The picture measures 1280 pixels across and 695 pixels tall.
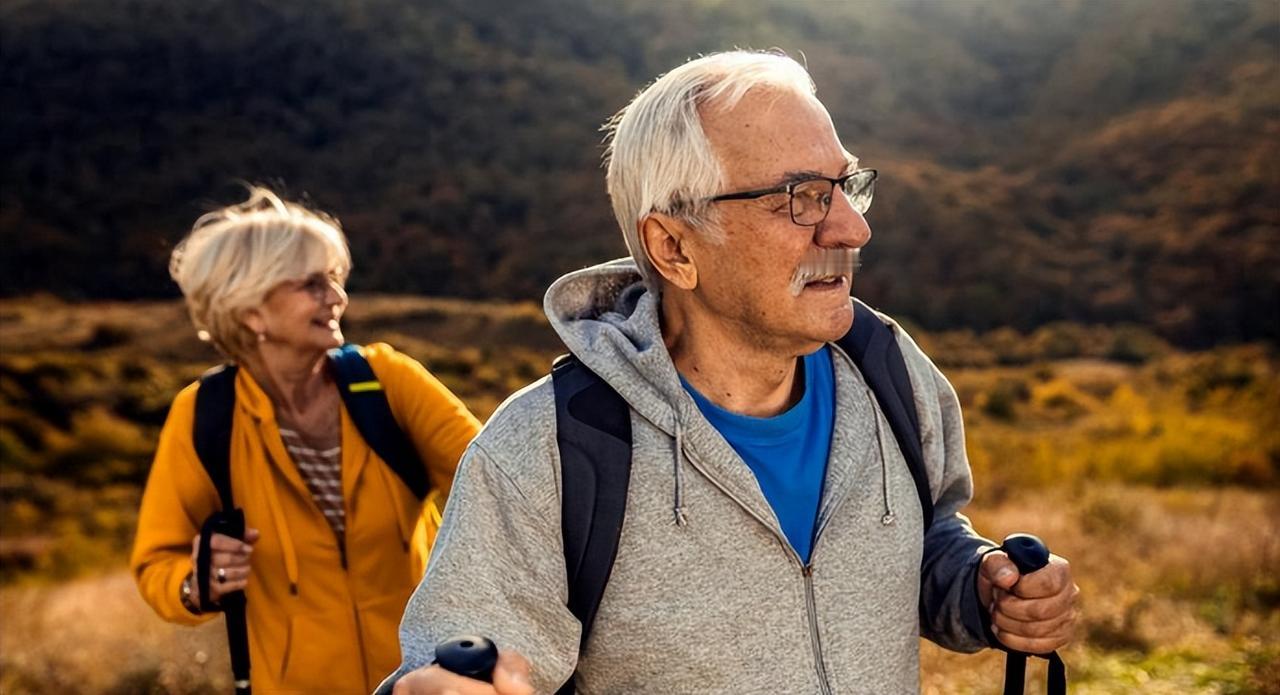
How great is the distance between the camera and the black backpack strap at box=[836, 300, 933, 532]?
204cm

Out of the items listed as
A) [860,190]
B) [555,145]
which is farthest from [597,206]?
[860,190]

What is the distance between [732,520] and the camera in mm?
1840

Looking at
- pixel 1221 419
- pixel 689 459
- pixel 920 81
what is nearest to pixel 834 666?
pixel 689 459

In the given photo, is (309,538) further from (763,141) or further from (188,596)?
(763,141)

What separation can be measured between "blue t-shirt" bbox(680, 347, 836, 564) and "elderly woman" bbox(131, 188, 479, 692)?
120 cm

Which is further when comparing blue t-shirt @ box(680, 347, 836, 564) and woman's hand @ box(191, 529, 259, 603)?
woman's hand @ box(191, 529, 259, 603)

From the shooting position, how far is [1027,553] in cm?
186

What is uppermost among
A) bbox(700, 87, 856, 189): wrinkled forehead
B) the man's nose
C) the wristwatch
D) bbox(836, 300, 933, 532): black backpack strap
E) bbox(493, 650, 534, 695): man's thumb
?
bbox(700, 87, 856, 189): wrinkled forehead

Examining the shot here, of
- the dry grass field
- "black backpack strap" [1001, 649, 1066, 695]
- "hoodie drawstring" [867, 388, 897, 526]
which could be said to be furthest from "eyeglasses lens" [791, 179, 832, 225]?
the dry grass field

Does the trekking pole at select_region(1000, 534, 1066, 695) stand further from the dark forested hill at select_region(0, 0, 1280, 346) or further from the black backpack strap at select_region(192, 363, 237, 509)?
the dark forested hill at select_region(0, 0, 1280, 346)

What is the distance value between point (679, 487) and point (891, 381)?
521mm

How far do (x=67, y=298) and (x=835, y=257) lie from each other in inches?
1143

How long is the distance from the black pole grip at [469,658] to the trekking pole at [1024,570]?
3.00ft

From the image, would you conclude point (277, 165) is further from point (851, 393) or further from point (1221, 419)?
point (851, 393)
